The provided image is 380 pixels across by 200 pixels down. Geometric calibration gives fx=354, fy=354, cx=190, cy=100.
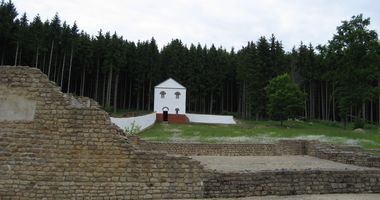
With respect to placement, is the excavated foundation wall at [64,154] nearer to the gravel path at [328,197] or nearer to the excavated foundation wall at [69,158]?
the excavated foundation wall at [69,158]

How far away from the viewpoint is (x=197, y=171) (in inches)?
379

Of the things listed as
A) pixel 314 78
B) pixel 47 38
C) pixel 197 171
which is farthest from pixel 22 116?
pixel 314 78

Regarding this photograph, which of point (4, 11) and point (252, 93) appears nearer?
point (4, 11)

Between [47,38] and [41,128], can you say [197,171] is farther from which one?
[47,38]

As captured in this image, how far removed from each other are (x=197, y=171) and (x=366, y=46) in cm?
4292

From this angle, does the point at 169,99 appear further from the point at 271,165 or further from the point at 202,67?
the point at 271,165

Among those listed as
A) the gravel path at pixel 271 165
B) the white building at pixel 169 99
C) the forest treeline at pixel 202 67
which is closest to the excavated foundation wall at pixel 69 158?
the gravel path at pixel 271 165

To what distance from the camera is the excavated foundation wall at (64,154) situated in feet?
29.1

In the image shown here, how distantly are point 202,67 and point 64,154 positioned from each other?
61536 mm

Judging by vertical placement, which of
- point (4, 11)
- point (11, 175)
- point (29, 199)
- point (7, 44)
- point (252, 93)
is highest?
point (4, 11)

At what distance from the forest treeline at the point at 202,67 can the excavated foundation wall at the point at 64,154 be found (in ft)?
136

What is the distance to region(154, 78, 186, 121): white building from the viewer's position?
56875 mm

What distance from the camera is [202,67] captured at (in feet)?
229

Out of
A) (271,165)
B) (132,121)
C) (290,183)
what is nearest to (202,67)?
(132,121)
